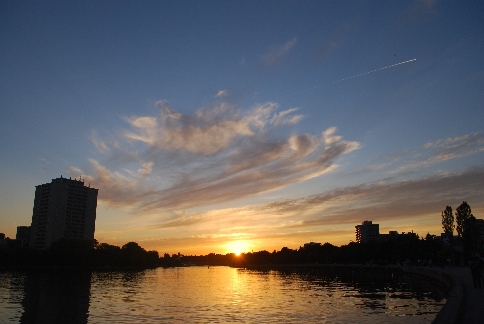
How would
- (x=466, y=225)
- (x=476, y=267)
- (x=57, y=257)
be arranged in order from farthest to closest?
(x=57, y=257) → (x=466, y=225) → (x=476, y=267)

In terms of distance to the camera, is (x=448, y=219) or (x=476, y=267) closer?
(x=476, y=267)

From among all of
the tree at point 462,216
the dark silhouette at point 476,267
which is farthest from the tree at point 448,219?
the dark silhouette at point 476,267

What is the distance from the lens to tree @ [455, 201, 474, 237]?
124188mm

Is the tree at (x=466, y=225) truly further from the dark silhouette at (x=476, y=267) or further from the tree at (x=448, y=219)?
the dark silhouette at (x=476, y=267)

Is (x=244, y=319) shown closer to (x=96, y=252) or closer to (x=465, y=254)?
(x=465, y=254)

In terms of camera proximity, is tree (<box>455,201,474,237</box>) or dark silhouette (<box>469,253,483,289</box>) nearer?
dark silhouette (<box>469,253,483,289</box>)

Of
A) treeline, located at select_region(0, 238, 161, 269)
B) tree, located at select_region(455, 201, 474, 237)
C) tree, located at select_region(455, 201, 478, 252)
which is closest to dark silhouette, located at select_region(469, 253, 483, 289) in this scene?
tree, located at select_region(455, 201, 478, 252)

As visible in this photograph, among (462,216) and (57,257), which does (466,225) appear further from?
(57,257)

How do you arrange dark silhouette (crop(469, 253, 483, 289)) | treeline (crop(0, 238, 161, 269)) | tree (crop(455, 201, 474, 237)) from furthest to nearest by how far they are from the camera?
1. treeline (crop(0, 238, 161, 269))
2. tree (crop(455, 201, 474, 237))
3. dark silhouette (crop(469, 253, 483, 289))

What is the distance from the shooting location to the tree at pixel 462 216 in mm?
124188

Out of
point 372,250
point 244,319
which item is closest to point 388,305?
point 244,319

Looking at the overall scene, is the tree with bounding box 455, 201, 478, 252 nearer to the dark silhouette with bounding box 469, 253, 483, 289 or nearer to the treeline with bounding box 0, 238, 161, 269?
the dark silhouette with bounding box 469, 253, 483, 289

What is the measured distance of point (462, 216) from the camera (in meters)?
125

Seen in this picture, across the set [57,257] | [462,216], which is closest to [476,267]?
[462,216]
